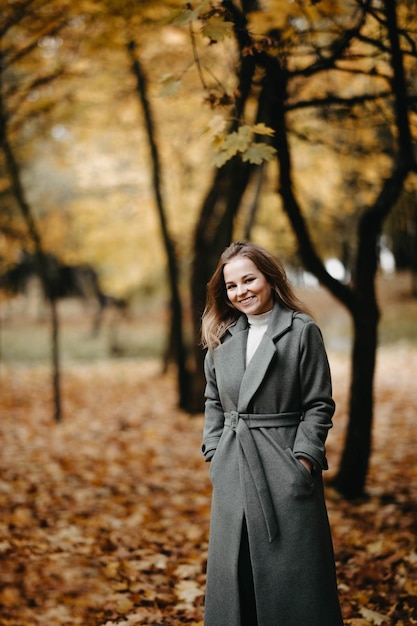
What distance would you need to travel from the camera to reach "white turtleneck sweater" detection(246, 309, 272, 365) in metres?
2.60

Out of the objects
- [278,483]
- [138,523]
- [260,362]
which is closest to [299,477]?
[278,483]

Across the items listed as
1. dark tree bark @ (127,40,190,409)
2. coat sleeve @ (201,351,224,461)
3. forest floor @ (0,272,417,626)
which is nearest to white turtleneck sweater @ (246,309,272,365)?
coat sleeve @ (201,351,224,461)

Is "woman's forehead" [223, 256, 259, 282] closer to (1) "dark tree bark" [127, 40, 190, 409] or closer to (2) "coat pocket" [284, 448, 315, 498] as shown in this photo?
(2) "coat pocket" [284, 448, 315, 498]

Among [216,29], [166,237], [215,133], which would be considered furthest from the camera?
[166,237]

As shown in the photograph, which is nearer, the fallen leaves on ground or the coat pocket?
the coat pocket

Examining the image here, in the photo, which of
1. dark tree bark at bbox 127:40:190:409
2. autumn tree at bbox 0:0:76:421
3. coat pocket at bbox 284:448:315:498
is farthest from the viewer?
dark tree bark at bbox 127:40:190:409

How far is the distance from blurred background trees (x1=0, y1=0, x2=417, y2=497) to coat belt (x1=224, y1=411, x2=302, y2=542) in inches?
60.5

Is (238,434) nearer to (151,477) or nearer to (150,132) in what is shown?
(151,477)

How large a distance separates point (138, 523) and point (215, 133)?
3363mm

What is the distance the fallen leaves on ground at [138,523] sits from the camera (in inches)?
139

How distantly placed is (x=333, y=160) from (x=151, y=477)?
6364 millimetres

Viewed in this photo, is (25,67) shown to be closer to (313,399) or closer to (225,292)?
(225,292)

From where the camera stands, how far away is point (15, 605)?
345cm

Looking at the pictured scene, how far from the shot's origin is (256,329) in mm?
2648
